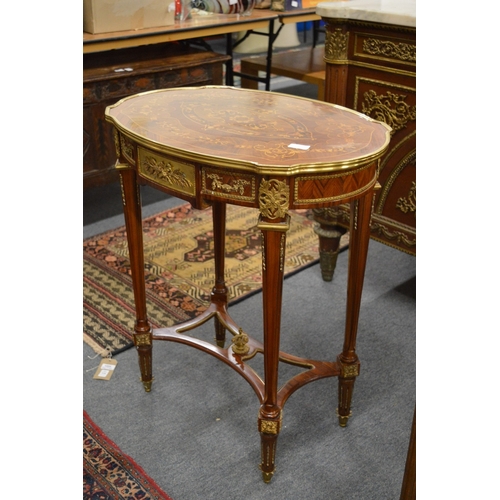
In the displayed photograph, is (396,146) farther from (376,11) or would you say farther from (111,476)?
(111,476)

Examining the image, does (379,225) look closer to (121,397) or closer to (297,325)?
(297,325)

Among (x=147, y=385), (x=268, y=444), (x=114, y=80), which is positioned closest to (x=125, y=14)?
(x=114, y=80)

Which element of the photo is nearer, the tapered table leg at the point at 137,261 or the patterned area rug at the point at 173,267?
the tapered table leg at the point at 137,261

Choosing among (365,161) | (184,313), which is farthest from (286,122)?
(184,313)

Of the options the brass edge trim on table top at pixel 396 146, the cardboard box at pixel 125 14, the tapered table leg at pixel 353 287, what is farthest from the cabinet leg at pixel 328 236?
the cardboard box at pixel 125 14

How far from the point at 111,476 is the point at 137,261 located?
0.66 m

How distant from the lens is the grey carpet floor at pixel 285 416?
73.7 inches

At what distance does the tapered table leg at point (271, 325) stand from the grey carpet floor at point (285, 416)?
0.14 metres

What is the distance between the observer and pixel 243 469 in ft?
6.28

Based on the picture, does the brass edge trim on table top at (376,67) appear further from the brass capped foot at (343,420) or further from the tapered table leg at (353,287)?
the brass capped foot at (343,420)

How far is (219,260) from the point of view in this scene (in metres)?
2.32

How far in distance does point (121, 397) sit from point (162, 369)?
210 millimetres

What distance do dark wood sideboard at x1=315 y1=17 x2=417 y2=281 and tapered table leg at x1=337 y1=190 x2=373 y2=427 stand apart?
0.70m

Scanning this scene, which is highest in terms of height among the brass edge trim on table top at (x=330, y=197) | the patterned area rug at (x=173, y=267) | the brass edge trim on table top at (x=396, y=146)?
the brass edge trim on table top at (x=330, y=197)
